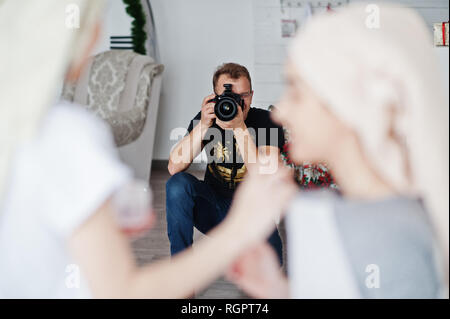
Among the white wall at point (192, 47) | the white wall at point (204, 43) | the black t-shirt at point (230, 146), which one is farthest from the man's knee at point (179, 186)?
the white wall at point (192, 47)

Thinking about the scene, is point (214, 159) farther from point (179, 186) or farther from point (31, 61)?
point (31, 61)

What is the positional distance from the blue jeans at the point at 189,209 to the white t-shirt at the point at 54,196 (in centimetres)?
72

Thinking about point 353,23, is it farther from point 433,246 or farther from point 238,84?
point 238,84

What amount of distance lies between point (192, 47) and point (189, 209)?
249 cm

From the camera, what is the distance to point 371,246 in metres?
0.53

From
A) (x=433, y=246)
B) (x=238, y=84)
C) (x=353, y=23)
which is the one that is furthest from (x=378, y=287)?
(x=238, y=84)

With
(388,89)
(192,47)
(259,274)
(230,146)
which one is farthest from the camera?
(192,47)

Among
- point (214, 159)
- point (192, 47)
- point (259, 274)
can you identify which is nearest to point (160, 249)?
point (214, 159)

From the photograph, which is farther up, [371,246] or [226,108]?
[226,108]

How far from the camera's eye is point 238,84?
1.33 m

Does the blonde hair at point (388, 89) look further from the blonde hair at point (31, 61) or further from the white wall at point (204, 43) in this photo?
the white wall at point (204, 43)

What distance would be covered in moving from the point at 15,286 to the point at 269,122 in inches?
39.0

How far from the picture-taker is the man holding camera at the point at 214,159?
1291 millimetres

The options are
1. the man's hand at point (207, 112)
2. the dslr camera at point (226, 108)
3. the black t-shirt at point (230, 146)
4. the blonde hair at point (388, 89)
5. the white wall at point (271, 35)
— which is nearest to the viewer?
the blonde hair at point (388, 89)
